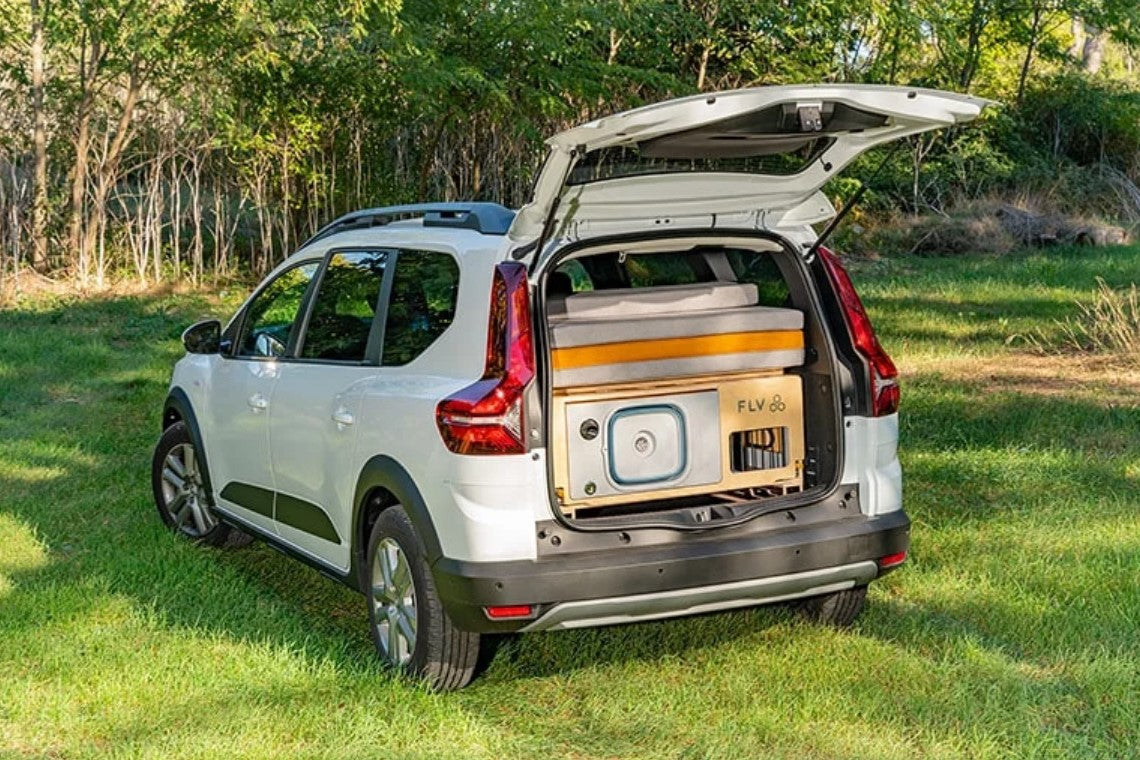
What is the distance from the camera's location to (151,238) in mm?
17734

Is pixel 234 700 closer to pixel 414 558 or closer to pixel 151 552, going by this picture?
pixel 414 558

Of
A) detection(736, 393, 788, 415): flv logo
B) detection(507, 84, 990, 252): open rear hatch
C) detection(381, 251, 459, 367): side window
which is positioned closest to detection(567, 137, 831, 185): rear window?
detection(507, 84, 990, 252): open rear hatch

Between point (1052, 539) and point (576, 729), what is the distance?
2961mm

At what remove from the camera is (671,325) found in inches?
204

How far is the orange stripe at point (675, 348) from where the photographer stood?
5043 mm

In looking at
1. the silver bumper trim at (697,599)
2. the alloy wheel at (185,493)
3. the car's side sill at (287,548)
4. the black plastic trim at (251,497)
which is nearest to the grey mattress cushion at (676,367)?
the silver bumper trim at (697,599)

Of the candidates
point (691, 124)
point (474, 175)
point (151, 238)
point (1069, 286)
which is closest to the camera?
point (691, 124)

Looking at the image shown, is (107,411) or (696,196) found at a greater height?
(696,196)

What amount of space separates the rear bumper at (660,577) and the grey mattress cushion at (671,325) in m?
0.73

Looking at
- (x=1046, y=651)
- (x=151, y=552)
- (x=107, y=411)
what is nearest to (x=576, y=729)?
(x=1046, y=651)

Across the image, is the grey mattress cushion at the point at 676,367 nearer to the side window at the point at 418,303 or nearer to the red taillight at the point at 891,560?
the side window at the point at 418,303

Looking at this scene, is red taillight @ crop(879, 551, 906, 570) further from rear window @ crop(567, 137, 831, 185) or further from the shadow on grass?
rear window @ crop(567, 137, 831, 185)

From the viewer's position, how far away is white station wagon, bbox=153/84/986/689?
4.75m

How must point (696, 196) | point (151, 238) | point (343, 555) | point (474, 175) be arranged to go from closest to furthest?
point (696, 196) → point (343, 555) → point (151, 238) → point (474, 175)
